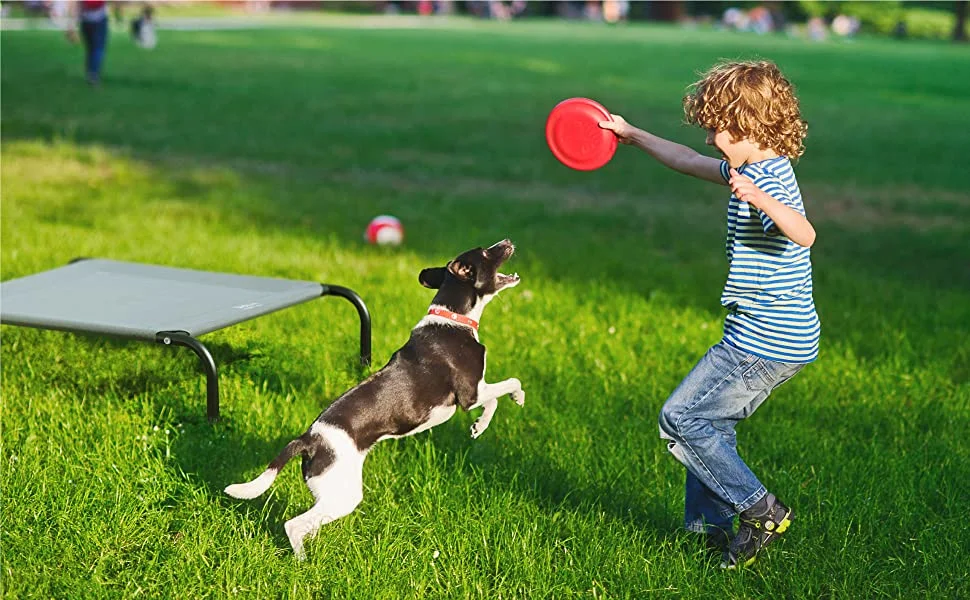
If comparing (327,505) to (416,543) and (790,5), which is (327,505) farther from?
(790,5)

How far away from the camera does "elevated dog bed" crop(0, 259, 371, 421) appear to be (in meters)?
4.46

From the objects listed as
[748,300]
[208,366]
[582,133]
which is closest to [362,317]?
[208,366]

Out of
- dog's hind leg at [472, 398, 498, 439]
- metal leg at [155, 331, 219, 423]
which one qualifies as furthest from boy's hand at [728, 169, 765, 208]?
metal leg at [155, 331, 219, 423]

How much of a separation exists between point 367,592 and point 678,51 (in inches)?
1388

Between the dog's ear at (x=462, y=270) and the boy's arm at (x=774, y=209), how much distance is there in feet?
2.98

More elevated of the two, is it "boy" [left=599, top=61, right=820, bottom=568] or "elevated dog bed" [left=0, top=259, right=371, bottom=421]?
"boy" [left=599, top=61, right=820, bottom=568]

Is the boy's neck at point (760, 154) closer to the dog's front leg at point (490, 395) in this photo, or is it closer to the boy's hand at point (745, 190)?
the boy's hand at point (745, 190)

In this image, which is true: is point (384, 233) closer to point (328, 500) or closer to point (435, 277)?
point (435, 277)

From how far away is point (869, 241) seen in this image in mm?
9320

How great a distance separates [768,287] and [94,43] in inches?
711

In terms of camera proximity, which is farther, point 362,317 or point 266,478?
point 362,317

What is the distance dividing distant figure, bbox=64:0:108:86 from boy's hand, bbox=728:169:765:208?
704 inches

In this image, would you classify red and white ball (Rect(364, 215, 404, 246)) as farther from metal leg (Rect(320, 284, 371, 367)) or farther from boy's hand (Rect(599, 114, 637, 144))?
boy's hand (Rect(599, 114, 637, 144))

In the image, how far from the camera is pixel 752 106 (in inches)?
132
